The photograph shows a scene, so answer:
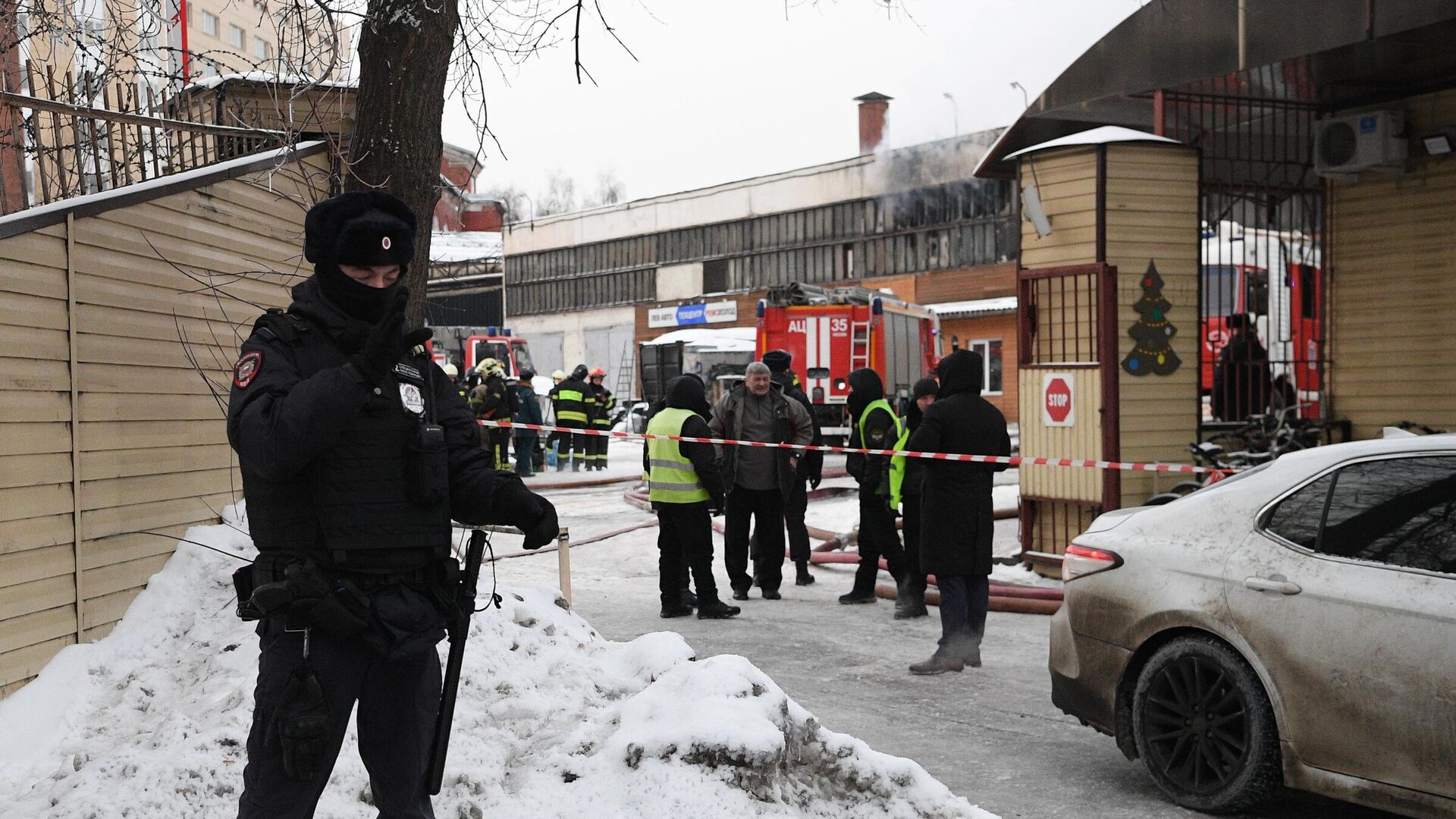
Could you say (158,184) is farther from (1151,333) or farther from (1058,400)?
(1151,333)

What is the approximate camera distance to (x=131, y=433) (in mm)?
6039

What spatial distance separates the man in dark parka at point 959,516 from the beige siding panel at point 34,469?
4665 mm

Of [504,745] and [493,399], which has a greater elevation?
[493,399]

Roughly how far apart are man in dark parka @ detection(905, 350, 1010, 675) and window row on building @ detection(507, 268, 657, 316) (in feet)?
147

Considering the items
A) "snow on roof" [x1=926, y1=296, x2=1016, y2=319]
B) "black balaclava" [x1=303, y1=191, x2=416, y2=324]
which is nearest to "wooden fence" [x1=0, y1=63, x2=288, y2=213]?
"black balaclava" [x1=303, y1=191, x2=416, y2=324]

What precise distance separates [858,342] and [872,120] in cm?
2590

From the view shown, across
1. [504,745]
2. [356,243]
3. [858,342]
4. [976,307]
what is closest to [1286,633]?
[504,745]

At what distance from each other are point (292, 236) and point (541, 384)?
25.5m

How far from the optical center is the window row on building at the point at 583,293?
174 ft

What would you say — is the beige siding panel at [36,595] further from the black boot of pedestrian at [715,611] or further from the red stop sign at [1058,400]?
the red stop sign at [1058,400]

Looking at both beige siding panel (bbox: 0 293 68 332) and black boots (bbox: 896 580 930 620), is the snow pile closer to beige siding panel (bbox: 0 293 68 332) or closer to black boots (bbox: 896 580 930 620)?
beige siding panel (bbox: 0 293 68 332)

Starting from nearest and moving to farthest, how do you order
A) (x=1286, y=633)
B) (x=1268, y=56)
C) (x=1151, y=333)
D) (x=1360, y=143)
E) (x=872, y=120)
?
1. (x=1286, y=633)
2. (x=1268, y=56)
3. (x=1151, y=333)
4. (x=1360, y=143)
5. (x=872, y=120)

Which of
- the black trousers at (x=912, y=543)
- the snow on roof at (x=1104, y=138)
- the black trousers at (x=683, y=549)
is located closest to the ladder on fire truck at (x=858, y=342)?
the snow on roof at (x=1104, y=138)

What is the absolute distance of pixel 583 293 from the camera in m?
55.6
